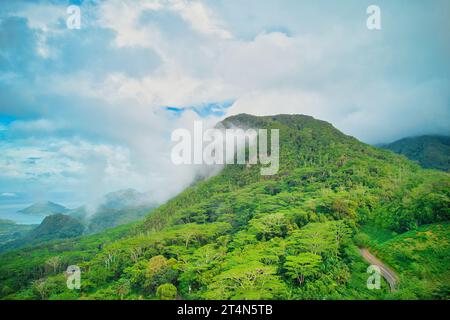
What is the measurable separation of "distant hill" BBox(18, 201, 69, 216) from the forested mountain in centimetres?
14189

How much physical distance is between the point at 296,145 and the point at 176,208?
26.8 metres

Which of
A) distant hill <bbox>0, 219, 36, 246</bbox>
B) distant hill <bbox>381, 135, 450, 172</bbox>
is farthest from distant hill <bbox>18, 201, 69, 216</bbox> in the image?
distant hill <bbox>381, 135, 450, 172</bbox>

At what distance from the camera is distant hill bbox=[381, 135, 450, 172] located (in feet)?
223

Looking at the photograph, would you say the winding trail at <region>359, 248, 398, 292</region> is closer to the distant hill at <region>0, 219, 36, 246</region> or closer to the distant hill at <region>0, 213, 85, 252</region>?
the distant hill at <region>0, 213, 85, 252</region>

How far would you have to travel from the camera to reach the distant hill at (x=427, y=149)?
6786cm

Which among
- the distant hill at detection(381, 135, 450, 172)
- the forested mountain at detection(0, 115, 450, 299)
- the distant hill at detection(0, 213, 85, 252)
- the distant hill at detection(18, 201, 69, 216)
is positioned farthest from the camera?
the distant hill at detection(18, 201, 69, 216)

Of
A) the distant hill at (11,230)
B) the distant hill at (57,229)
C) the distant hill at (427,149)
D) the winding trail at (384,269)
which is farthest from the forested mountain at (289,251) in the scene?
the distant hill at (11,230)

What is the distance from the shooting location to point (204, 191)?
45656 millimetres

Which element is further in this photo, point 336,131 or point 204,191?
point 336,131

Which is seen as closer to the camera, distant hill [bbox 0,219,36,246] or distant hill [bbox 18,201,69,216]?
distant hill [bbox 0,219,36,246]

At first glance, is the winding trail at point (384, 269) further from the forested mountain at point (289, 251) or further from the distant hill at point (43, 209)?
the distant hill at point (43, 209)

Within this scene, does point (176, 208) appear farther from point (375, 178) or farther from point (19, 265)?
point (375, 178)

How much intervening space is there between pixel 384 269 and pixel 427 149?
256 ft
